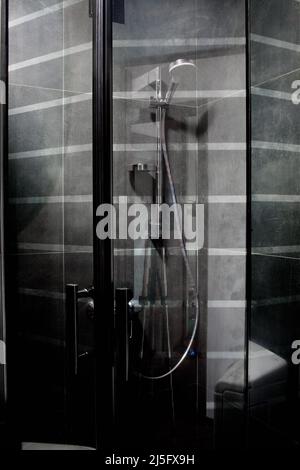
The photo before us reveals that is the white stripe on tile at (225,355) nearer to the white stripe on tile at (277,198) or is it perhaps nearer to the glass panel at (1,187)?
the white stripe on tile at (277,198)

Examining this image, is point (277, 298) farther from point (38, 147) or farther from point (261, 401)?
point (38, 147)

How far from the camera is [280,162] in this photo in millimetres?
922

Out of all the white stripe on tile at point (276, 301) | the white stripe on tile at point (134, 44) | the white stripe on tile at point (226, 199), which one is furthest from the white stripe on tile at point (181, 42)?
the white stripe on tile at point (276, 301)

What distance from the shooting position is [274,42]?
2.95ft

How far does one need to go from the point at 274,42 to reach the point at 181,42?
27cm

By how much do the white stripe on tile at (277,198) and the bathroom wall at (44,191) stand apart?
51 cm

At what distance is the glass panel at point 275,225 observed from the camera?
901mm

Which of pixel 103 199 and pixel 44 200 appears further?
pixel 44 200

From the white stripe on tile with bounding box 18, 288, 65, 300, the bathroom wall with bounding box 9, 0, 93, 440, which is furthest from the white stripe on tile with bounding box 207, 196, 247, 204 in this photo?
the white stripe on tile with bounding box 18, 288, 65, 300

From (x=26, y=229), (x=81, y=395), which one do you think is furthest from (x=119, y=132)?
(x=81, y=395)

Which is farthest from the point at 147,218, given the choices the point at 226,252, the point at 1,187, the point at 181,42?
the point at 181,42

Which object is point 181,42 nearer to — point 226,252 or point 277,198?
point 277,198

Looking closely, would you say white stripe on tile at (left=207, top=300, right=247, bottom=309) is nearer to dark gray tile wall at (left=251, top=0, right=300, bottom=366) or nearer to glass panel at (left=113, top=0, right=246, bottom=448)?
glass panel at (left=113, top=0, right=246, bottom=448)
